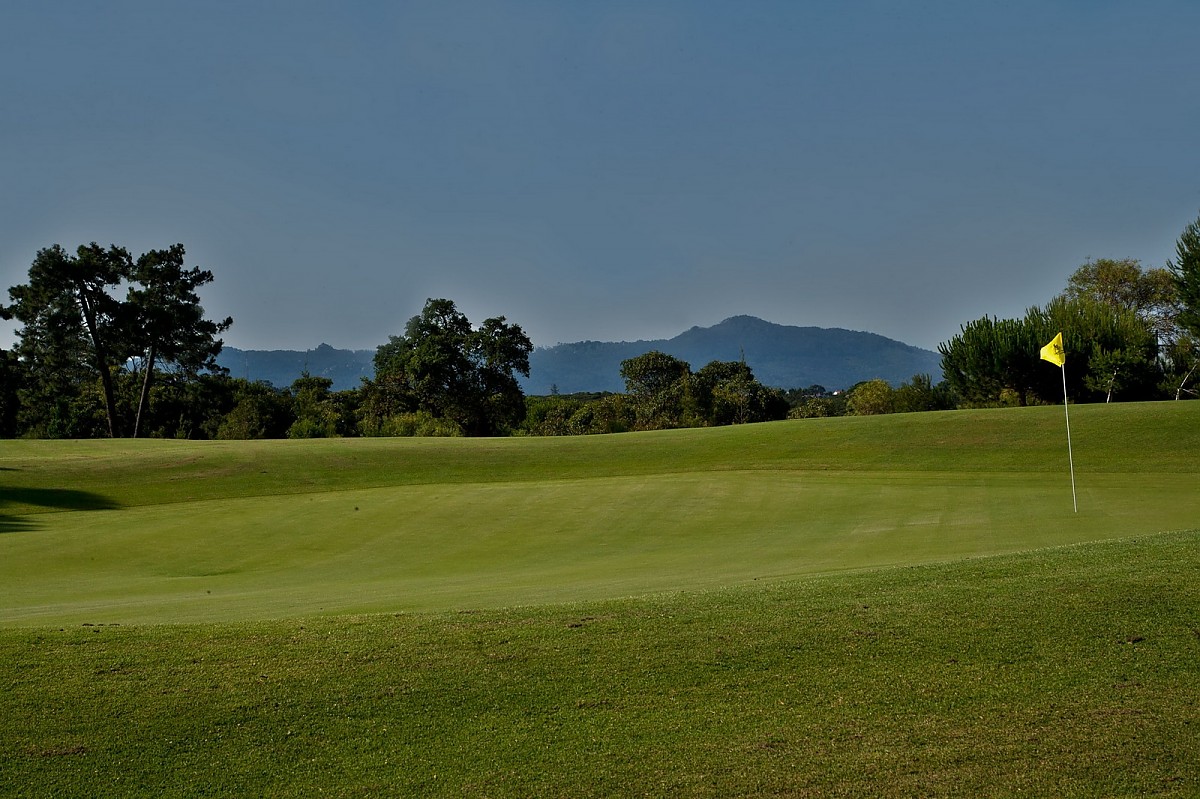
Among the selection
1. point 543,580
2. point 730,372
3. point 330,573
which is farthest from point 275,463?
point 730,372

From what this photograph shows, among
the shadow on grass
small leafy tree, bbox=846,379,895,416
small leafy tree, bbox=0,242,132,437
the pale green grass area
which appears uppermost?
small leafy tree, bbox=0,242,132,437

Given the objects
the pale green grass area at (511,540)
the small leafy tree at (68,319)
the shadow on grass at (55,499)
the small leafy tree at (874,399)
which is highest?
the small leafy tree at (68,319)

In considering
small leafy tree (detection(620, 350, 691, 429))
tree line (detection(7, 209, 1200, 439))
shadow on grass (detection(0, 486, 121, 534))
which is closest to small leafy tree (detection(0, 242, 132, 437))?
tree line (detection(7, 209, 1200, 439))

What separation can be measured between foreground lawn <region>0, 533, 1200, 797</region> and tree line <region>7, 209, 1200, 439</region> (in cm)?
6204

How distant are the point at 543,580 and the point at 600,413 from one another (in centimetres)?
7787

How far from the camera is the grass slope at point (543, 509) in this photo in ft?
45.3

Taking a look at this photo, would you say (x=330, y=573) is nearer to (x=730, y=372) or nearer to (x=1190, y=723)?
(x=1190, y=723)

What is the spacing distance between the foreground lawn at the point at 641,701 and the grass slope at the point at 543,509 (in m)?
2.72

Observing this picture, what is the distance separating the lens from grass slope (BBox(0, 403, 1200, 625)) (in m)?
13.8

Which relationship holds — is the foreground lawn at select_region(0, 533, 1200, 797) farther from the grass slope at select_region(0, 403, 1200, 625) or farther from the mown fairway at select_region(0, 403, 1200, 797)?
the grass slope at select_region(0, 403, 1200, 625)

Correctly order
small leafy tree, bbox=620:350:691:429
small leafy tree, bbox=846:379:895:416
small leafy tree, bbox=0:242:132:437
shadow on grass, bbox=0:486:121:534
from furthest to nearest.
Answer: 1. small leafy tree, bbox=620:350:691:429
2. small leafy tree, bbox=846:379:895:416
3. small leafy tree, bbox=0:242:132:437
4. shadow on grass, bbox=0:486:121:534

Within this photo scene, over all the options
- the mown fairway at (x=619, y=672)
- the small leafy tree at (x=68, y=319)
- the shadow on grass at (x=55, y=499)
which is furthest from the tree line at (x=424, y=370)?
the mown fairway at (x=619, y=672)

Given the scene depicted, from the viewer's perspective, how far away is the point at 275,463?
32281 millimetres

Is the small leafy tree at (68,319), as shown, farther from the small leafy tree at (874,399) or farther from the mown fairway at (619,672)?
the small leafy tree at (874,399)
